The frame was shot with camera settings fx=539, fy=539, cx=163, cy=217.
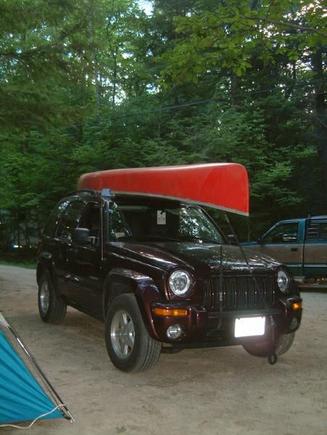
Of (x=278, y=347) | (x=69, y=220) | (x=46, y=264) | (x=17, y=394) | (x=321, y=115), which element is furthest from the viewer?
(x=321, y=115)

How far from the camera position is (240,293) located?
5523 mm

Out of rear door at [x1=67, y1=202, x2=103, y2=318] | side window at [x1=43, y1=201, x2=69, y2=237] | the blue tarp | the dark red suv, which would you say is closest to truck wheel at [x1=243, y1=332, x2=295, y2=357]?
the dark red suv

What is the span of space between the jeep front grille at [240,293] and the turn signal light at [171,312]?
27 cm

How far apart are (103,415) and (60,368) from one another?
151cm

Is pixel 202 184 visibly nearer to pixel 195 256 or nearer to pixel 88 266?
pixel 195 256

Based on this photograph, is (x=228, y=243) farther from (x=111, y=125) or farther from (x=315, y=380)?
(x=111, y=125)

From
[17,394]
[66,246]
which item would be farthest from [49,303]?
[17,394]

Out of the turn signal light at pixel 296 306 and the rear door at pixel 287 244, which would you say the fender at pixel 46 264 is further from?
the rear door at pixel 287 244

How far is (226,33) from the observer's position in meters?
9.20

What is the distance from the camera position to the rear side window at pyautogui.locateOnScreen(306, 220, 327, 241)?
13070 mm

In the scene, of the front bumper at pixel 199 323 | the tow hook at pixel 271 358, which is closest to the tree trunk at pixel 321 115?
the tow hook at pixel 271 358

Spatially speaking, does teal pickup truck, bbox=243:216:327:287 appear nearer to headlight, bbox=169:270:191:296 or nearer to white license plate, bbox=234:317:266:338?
white license plate, bbox=234:317:266:338

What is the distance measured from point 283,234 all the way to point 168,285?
9091mm

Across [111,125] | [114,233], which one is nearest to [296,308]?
[114,233]
